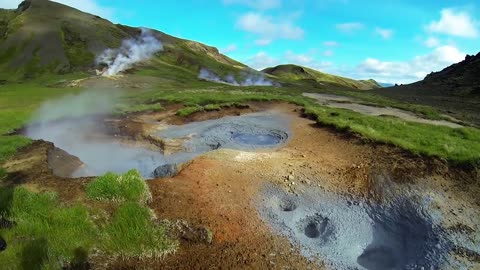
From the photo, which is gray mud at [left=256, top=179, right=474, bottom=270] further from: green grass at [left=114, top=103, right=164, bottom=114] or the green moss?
the green moss

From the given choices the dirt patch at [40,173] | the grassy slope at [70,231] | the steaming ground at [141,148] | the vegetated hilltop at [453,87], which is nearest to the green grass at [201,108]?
the steaming ground at [141,148]

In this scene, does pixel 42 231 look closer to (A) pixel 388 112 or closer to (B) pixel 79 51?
(A) pixel 388 112

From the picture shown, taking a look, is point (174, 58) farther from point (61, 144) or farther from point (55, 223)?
point (55, 223)

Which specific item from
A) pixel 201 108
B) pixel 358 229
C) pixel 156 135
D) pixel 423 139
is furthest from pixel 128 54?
pixel 358 229

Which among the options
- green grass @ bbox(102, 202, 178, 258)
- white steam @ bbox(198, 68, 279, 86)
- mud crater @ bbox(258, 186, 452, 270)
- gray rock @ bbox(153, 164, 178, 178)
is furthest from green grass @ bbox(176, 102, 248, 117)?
white steam @ bbox(198, 68, 279, 86)

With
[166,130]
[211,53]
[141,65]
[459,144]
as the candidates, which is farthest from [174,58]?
[459,144]
